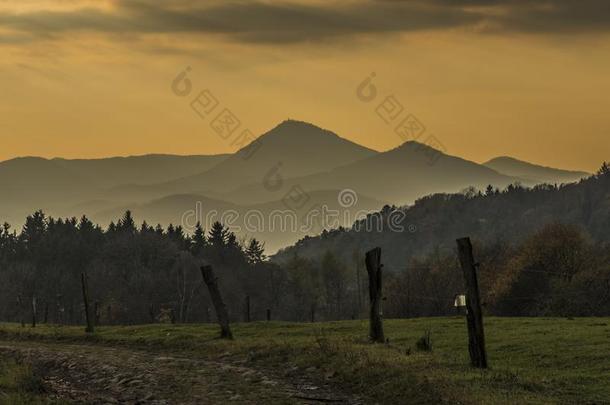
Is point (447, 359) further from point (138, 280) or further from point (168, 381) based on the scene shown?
point (138, 280)

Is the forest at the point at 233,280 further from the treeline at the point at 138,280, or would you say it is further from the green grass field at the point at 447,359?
the green grass field at the point at 447,359

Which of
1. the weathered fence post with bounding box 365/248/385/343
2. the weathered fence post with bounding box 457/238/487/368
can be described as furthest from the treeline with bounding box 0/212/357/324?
the weathered fence post with bounding box 457/238/487/368

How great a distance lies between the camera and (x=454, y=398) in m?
19.4

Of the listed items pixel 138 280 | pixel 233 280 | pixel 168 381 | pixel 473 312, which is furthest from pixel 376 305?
pixel 233 280

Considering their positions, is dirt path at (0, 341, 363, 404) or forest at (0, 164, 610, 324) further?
forest at (0, 164, 610, 324)

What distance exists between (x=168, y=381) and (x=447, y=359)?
8798mm

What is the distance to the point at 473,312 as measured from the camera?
82.9ft

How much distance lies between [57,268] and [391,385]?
161037mm

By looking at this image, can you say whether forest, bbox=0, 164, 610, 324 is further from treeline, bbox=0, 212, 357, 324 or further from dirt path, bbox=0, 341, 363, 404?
dirt path, bbox=0, 341, 363, 404

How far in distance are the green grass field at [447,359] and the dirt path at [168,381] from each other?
4.02 feet

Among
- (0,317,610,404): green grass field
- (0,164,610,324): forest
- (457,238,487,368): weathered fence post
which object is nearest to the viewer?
(0,317,610,404): green grass field

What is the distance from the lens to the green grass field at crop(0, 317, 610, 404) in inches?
819

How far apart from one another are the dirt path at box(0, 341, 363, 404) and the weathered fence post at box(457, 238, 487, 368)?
4761 mm

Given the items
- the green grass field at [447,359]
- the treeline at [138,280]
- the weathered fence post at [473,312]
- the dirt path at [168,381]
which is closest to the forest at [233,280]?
the treeline at [138,280]
